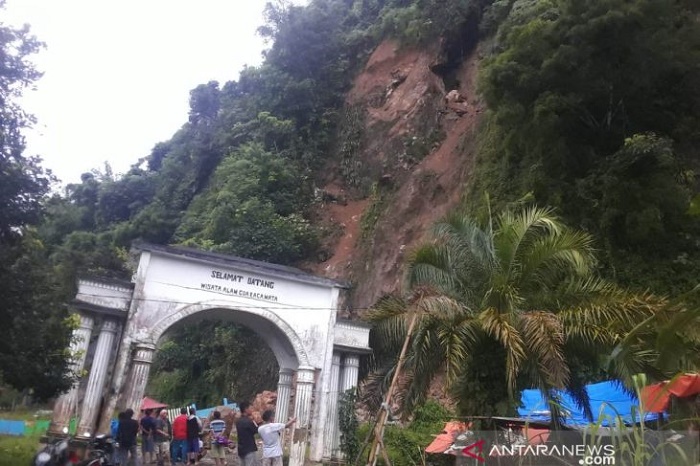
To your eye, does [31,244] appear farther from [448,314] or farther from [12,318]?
[448,314]

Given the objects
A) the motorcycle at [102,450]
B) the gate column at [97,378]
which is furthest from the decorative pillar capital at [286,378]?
the motorcycle at [102,450]

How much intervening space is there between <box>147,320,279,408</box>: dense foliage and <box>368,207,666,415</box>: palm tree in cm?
1601

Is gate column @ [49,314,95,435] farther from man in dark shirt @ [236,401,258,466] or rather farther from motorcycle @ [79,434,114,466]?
man in dark shirt @ [236,401,258,466]

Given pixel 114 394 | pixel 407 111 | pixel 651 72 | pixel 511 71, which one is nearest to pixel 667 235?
pixel 651 72

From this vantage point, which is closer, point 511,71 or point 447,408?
point 511,71

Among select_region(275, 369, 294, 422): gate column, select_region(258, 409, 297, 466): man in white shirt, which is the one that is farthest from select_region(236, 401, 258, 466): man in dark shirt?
select_region(275, 369, 294, 422): gate column

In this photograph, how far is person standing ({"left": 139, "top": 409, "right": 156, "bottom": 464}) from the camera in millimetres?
11828

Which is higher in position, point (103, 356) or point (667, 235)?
point (667, 235)

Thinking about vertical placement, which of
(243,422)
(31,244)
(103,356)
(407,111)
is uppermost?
(407,111)

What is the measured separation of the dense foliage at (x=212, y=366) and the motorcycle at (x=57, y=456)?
14.7m

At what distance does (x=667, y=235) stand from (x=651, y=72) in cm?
410

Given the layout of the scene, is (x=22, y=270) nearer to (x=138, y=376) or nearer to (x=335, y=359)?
(x=138, y=376)

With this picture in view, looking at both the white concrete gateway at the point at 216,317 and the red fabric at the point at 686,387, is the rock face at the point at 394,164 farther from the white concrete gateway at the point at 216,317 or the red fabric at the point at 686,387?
the red fabric at the point at 686,387

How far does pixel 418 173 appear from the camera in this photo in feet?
78.3
